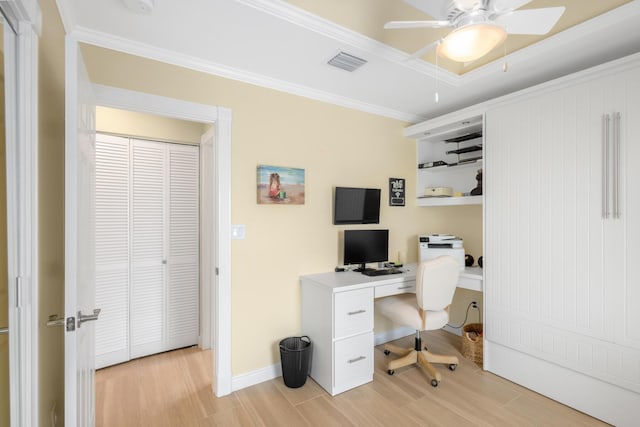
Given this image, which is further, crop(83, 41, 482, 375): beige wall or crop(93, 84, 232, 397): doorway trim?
crop(93, 84, 232, 397): doorway trim

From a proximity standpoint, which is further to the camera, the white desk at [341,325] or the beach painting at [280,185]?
the beach painting at [280,185]

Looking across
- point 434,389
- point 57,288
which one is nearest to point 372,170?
point 434,389

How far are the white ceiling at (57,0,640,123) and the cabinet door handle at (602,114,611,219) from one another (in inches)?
19.9

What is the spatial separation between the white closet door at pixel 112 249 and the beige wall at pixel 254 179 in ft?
3.30

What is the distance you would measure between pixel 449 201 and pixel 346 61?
1.76 meters

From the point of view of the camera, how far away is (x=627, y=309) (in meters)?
1.93

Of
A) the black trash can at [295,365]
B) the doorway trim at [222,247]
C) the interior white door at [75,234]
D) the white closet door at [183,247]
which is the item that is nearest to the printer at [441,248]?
the black trash can at [295,365]

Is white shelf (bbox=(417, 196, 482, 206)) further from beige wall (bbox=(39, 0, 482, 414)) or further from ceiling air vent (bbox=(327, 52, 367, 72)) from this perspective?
ceiling air vent (bbox=(327, 52, 367, 72))

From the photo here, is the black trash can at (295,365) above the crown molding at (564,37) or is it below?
below

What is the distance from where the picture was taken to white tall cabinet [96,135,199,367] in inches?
108

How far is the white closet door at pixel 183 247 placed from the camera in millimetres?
3055

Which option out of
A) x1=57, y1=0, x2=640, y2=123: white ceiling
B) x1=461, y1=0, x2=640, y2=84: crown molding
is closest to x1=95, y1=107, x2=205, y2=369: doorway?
x1=57, y1=0, x2=640, y2=123: white ceiling

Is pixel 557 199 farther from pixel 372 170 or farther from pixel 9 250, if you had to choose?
pixel 9 250

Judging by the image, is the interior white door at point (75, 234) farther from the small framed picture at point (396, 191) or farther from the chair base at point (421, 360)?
the small framed picture at point (396, 191)
